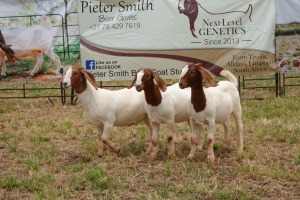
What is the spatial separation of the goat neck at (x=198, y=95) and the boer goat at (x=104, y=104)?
39.4 inches

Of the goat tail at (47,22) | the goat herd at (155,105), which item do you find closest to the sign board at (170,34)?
the goat tail at (47,22)

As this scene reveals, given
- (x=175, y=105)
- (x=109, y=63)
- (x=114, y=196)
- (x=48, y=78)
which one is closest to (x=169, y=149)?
(x=175, y=105)

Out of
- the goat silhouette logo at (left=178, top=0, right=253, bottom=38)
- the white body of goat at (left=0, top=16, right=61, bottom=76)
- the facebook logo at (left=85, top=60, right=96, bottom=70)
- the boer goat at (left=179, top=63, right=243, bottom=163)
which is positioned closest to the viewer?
the boer goat at (left=179, top=63, right=243, bottom=163)

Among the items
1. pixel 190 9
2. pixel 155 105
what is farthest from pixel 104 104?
pixel 190 9

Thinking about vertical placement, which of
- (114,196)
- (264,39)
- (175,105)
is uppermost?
(264,39)

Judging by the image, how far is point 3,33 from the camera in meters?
11.8

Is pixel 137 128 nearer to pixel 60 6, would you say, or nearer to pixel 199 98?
pixel 199 98

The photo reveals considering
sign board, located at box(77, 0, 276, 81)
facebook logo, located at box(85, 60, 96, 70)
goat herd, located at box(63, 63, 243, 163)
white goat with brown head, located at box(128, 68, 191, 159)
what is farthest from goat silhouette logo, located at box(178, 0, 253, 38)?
white goat with brown head, located at box(128, 68, 191, 159)

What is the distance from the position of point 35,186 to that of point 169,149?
2067mm

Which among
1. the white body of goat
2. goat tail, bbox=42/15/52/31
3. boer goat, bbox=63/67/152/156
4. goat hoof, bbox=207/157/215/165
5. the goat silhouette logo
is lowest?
goat hoof, bbox=207/157/215/165

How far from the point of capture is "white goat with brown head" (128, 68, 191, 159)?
22.5ft

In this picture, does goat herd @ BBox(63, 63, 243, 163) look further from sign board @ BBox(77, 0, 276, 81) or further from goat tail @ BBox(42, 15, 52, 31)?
goat tail @ BBox(42, 15, 52, 31)

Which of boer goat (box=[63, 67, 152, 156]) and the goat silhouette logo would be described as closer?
boer goat (box=[63, 67, 152, 156])

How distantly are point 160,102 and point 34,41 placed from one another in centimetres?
572
